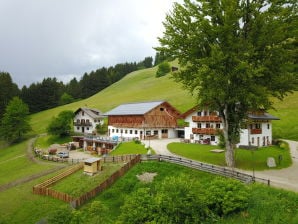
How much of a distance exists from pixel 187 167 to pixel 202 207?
1393 centimetres

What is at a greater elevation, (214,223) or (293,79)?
(293,79)

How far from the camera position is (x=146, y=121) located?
65062 mm

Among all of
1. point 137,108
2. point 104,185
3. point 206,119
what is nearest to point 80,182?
point 104,185

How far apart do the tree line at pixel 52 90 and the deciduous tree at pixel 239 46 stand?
3715 inches

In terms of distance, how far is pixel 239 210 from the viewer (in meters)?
20.6

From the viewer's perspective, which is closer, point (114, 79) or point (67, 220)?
point (67, 220)

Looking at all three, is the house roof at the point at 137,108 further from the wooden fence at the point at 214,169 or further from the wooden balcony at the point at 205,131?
the wooden fence at the point at 214,169

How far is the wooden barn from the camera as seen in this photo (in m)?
64.7

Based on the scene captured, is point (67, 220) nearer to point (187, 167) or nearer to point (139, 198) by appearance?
point (139, 198)

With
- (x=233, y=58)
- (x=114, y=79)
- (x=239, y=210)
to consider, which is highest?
(x=114, y=79)

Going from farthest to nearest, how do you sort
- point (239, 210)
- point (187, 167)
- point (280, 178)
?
point (187, 167)
point (280, 178)
point (239, 210)

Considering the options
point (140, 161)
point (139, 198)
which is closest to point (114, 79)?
point (140, 161)

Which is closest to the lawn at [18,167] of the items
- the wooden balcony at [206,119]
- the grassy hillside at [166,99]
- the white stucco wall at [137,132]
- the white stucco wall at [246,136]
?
the white stucco wall at [137,132]

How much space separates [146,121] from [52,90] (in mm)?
88085
